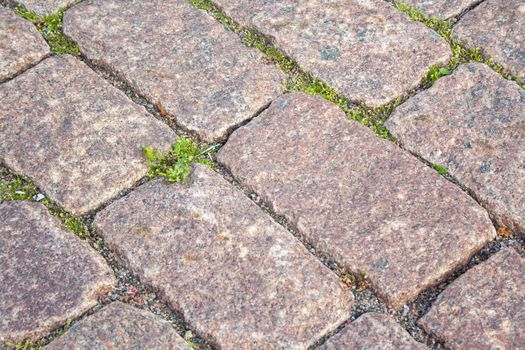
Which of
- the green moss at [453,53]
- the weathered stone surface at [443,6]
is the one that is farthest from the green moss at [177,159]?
the weathered stone surface at [443,6]

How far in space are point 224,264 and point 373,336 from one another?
545 mm

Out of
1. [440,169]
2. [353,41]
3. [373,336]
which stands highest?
[353,41]

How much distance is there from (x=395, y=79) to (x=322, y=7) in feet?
1.85

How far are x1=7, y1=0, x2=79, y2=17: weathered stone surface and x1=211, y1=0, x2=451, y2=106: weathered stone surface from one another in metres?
0.72

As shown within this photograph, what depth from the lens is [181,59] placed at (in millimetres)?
2975

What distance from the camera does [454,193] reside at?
2.49m

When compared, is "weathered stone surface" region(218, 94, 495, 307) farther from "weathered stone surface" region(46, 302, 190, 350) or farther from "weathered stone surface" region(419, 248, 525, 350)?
"weathered stone surface" region(46, 302, 190, 350)

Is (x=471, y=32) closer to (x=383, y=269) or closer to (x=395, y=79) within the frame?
(x=395, y=79)

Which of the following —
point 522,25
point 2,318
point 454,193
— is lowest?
point 2,318

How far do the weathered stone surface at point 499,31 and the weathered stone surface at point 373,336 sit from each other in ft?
4.35

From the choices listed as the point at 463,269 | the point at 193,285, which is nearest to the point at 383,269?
the point at 463,269

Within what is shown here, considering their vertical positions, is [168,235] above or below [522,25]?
below

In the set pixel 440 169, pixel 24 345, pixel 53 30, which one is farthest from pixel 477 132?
pixel 53 30

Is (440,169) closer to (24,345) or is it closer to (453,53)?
(453,53)
